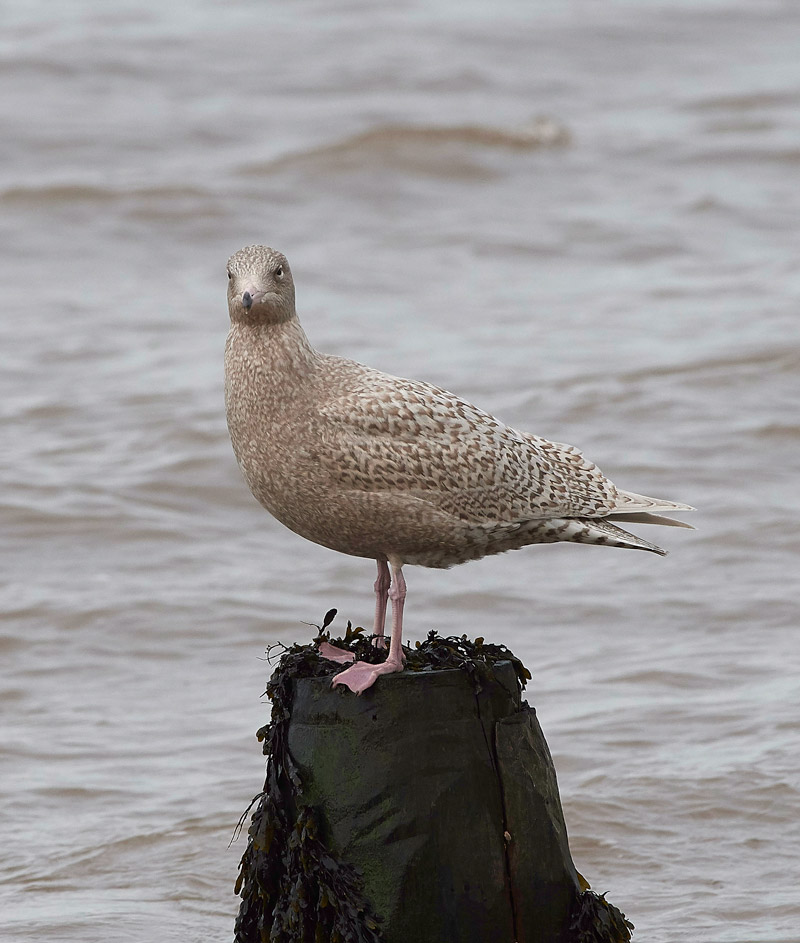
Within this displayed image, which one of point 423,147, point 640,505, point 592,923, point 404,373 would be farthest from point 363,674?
point 423,147

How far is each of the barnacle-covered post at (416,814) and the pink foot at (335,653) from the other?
0.07 metres

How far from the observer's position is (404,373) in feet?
47.0

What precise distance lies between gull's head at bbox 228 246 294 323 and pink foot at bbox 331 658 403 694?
1.10 meters

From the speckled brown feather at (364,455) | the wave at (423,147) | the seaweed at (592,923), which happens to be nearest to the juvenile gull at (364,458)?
the speckled brown feather at (364,455)

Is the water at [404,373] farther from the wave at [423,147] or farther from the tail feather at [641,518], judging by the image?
the tail feather at [641,518]

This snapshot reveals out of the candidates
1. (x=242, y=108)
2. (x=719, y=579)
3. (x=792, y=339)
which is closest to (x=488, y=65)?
(x=242, y=108)

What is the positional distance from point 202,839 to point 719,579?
4576mm

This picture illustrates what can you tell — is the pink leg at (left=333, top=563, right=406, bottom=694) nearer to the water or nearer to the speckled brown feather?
the speckled brown feather

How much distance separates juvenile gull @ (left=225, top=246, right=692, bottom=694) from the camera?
501cm

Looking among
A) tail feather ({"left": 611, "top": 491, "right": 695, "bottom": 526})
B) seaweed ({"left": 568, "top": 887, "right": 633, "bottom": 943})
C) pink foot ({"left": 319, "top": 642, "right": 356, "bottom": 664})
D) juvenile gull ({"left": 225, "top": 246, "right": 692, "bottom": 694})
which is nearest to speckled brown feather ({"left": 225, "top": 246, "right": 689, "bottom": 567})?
juvenile gull ({"left": 225, "top": 246, "right": 692, "bottom": 694})

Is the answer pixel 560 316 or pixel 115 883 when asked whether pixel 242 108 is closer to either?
pixel 560 316

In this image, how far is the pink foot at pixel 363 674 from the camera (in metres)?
4.79

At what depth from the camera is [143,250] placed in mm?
18766

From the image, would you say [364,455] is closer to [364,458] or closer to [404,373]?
[364,458]
